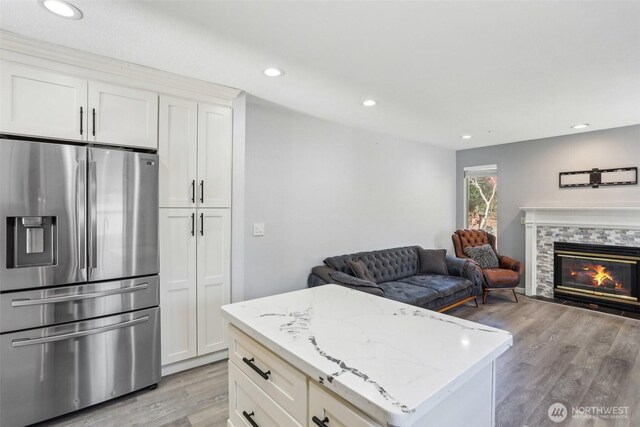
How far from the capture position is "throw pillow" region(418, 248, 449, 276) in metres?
4.61

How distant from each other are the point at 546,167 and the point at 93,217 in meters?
5.86

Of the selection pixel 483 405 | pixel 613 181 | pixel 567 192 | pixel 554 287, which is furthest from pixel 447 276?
pixel 483 405

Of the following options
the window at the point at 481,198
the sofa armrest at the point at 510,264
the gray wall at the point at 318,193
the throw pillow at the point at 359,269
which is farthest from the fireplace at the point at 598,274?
the throw pillow at the point at 359,269

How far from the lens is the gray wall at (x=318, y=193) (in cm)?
336

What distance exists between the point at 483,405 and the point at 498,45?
216cm

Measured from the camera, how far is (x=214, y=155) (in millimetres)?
2793

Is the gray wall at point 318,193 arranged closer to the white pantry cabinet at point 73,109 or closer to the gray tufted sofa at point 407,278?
the gray tufted sofa at point 407,278

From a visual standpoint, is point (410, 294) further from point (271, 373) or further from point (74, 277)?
point (74, 277)

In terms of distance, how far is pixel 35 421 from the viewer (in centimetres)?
196

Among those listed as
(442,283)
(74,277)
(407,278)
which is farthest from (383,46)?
(407,278)

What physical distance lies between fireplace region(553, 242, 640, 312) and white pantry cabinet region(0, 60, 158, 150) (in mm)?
5656

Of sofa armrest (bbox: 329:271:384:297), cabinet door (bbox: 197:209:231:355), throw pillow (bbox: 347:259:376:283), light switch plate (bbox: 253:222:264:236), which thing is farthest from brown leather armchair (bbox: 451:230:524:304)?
cabinet door (bbox: 197:209:231:355)

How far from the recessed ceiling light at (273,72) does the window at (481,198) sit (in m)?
4.55

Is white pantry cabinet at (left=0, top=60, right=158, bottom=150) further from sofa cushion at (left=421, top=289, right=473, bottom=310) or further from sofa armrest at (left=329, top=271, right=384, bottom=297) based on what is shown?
sofa cushion at (left=421, top=289, right=473, bottom=310)
